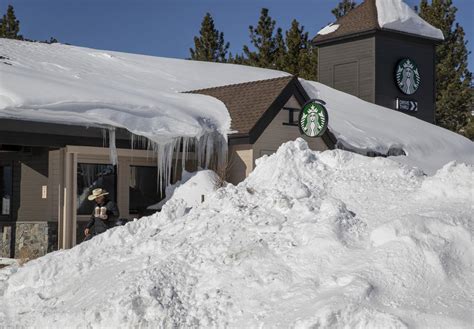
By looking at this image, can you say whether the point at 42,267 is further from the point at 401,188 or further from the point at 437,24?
the point at 437,24

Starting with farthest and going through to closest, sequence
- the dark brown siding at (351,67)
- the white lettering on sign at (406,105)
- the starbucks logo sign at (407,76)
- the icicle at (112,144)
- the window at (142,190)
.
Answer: the white lettering on sign at (406,105)
the starbucks logo sign at (407,76)
the dark brown siding at (351,67)
the window at (142,190)
the icicle at (112,144)

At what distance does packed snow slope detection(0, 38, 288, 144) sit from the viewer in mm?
15039

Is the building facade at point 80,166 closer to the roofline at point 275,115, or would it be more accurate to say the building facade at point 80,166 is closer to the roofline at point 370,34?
the roofline at point 275,115

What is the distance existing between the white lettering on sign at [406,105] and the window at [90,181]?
49.5 feet

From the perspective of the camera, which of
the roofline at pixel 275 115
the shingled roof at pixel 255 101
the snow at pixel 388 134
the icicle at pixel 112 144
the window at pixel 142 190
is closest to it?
the icicle at pixel 112 144

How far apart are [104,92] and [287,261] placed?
416 inches

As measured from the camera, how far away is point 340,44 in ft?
94.4

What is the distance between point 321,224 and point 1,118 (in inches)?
310

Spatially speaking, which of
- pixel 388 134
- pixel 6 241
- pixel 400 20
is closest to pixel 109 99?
pixel 6 241

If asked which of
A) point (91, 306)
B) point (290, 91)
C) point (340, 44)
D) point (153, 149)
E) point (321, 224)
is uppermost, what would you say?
point (340, 44)

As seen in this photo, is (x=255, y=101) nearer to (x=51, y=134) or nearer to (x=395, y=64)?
(x=51, y=134)

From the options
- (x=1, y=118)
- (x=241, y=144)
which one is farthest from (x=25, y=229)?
(x=241, y=144)

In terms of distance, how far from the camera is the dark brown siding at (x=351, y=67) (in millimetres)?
27734

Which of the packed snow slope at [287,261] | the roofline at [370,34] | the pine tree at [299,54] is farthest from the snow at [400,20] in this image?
the packed snow slope at [287,261]
